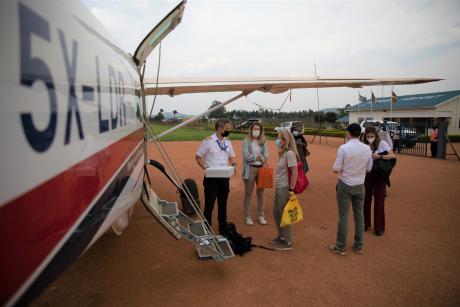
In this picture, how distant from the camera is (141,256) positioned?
4836 mm

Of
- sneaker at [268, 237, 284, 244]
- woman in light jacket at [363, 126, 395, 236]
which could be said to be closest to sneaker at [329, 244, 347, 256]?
sneaker at [268, 237, 284, 244]

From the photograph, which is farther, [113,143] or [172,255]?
[172,255]

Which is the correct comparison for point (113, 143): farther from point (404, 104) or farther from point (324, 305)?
point (404, 104)

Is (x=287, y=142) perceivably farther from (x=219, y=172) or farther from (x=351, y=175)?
(x=219, y=172)

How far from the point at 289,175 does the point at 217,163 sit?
137 cm

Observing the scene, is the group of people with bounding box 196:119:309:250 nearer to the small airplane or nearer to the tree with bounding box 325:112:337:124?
the small airplane

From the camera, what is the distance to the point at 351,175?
4652mm

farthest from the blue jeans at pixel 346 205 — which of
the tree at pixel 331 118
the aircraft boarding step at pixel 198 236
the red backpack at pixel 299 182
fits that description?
the tree at pixel 331 118

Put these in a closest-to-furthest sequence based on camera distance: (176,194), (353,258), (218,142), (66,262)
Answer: (66,262)
(353,258)
(218,142)
(176,194)

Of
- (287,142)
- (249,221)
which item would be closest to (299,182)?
(287,142)

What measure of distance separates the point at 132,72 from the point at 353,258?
4147 millimetres

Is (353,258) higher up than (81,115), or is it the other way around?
(81,115)

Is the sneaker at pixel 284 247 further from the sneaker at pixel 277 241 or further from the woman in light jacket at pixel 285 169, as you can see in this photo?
the woman in light jacket at pixel 285 169

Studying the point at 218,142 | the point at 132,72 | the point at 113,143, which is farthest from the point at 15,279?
the point at 218,142
